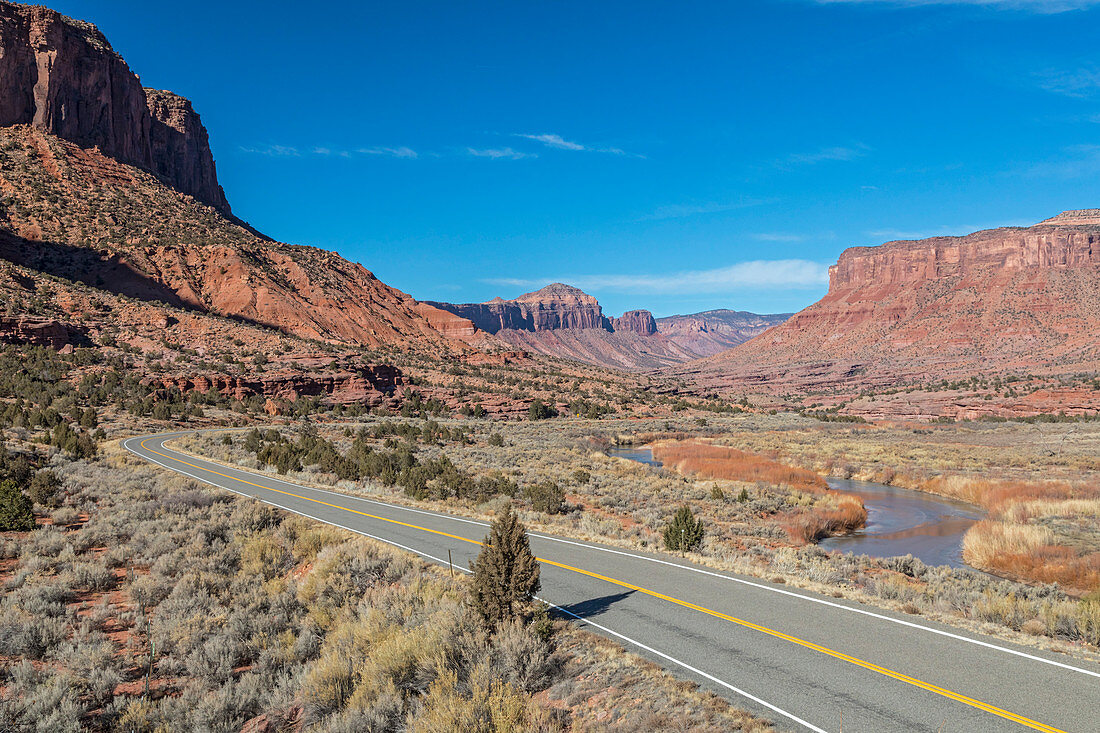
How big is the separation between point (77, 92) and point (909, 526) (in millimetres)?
109199

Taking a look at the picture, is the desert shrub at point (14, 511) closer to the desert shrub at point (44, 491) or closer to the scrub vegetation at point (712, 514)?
the desert shrub at point (44, 491)

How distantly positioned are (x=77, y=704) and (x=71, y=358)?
5616 cm

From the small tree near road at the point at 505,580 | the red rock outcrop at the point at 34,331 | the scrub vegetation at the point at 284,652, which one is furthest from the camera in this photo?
the red rock outcrop at the point at 34,331

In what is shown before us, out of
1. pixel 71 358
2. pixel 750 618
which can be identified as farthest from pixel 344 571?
pixel 71 358

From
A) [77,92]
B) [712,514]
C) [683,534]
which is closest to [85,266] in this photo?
[77,92]

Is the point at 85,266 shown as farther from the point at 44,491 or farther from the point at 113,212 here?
the point at 44,491

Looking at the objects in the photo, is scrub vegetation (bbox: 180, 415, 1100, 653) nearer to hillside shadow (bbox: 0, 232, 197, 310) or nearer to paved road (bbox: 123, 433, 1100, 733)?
paved road (bbox: 123, 433, 1100, 733)

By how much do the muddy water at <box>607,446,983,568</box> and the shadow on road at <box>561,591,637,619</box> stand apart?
36.1ft

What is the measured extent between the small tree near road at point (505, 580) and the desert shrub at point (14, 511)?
12456mm

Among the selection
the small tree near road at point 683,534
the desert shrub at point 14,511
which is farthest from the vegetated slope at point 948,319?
the desert shrub at point 14,511

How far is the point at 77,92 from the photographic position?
79.4 meters

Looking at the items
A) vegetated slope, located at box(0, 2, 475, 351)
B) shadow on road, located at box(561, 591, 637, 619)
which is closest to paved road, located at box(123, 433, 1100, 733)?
shadow on road, located at box(561, 591, 637, 619)

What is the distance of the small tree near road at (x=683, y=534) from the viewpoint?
14.9 m

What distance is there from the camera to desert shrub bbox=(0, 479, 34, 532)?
13.4 metres
